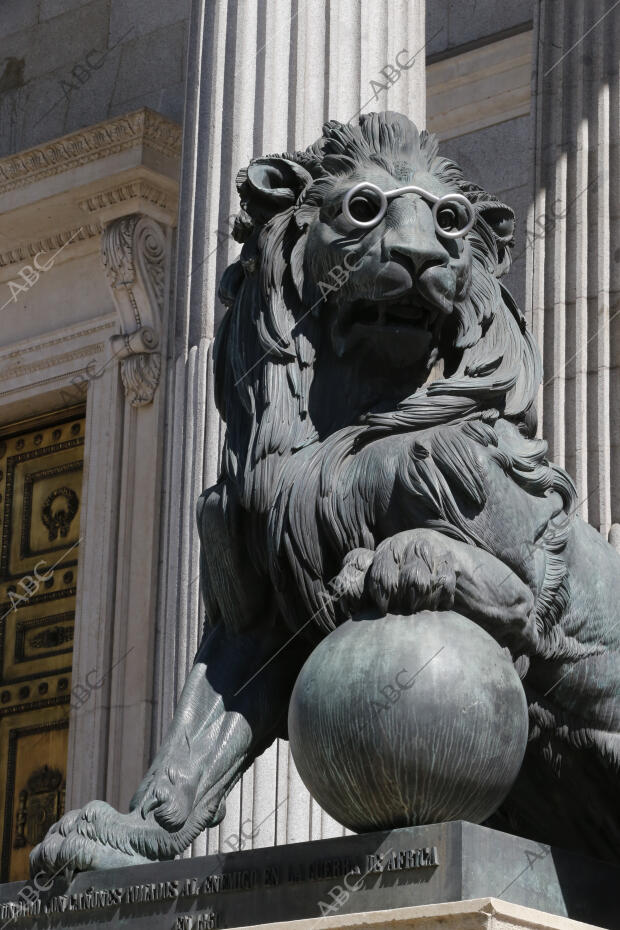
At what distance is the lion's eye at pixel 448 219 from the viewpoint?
13.6ft

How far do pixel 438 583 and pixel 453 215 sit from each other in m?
0.95

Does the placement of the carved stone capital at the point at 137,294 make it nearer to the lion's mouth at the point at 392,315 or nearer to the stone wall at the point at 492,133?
the stone wall at the point at 492,133

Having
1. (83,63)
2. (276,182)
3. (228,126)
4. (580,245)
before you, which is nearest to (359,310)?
(276,182)

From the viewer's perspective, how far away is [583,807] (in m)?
4.13

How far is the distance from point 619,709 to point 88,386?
763cm

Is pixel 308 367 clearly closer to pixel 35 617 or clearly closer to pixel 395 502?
pixel 395 502

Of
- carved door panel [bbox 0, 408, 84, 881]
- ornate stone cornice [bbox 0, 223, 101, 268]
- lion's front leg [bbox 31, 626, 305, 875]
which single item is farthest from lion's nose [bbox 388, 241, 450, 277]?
ornate stone cornice [bbox 0, 223, 101, 268]

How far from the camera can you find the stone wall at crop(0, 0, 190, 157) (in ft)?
39.3

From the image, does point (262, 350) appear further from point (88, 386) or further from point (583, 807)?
point (88, 386)

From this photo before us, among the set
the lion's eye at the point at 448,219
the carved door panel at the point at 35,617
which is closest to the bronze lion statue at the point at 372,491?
the lion's eye at the point at 448,219

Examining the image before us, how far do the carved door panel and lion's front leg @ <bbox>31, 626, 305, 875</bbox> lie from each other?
6793 millimetres

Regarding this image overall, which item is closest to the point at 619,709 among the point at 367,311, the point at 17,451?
the point at 367,311

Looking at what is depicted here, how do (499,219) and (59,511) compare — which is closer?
(499,219)

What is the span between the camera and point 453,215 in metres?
4.16
